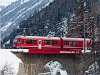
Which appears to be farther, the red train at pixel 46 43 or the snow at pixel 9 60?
the red train at pixel 46 43

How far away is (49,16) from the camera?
185250 mm

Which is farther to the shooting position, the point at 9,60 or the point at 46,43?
Result: the point at 46,43

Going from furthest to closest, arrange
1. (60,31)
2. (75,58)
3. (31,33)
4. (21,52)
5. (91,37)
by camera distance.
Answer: (31,33) < (60,31) < (91,37) < (75,58) < (21,52)

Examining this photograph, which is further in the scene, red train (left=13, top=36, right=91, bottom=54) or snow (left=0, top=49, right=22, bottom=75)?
red train (left=13, top=36, right=91, bottom=54)

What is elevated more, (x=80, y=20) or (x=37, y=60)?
(x=80, y=20)

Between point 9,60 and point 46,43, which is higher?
point 46,43

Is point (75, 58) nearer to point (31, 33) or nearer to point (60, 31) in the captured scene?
point (60, 31)

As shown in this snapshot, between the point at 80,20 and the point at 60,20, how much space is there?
98.2 m

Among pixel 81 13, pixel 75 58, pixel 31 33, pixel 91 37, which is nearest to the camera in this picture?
pixel 75 58

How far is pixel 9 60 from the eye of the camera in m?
47.4

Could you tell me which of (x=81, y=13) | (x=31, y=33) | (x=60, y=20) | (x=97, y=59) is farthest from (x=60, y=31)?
(x=97, y=59)

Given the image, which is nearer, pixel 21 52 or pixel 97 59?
pixel 21 52

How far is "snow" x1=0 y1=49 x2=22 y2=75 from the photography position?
4559 cm

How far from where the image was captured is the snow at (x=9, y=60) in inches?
1795
